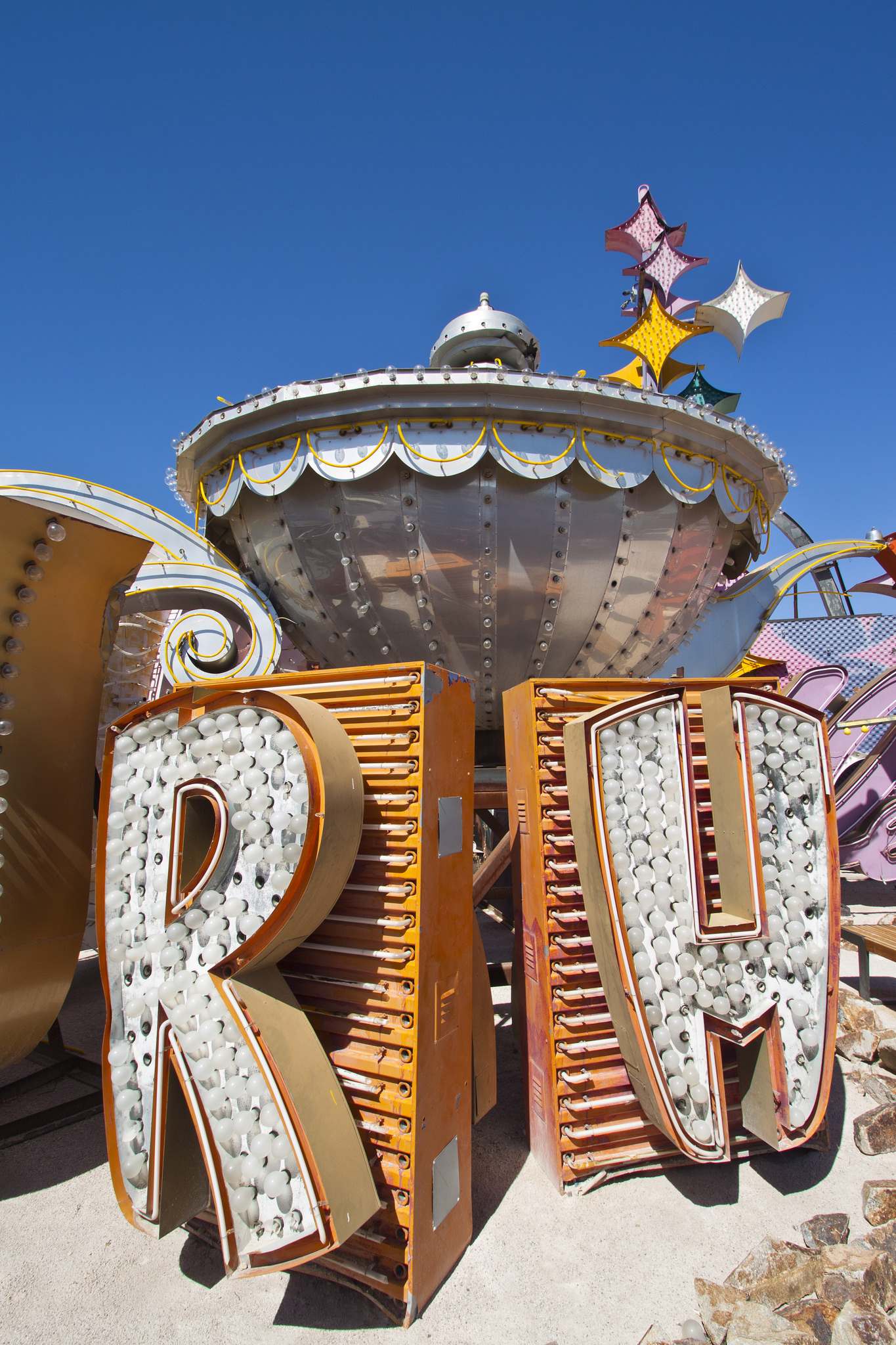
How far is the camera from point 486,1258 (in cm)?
246

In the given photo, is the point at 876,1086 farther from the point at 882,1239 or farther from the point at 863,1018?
the point at 882,1239

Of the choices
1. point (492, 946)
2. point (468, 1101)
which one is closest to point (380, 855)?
point (468, 1101)

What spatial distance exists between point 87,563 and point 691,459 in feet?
10.5

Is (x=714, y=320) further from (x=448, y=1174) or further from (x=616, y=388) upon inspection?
(x=448, y=1174)

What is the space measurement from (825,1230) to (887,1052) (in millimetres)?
1575

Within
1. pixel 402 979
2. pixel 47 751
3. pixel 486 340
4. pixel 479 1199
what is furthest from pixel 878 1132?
pixel 486 340

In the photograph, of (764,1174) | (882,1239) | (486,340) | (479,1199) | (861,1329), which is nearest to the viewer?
(861,1329)

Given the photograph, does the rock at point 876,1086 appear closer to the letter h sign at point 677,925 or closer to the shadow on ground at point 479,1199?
the letter h sign at point 677,925

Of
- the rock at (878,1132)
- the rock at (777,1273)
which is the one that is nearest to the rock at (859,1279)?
the rock at (777,1273)

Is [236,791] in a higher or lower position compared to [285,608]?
lower

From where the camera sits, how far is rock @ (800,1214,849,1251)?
2.44 m

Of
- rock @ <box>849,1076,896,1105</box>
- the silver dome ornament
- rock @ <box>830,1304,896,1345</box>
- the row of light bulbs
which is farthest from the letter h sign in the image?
the silver dome ornament

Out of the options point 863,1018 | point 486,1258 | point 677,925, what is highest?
point 677,925

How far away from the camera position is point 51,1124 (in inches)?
132
